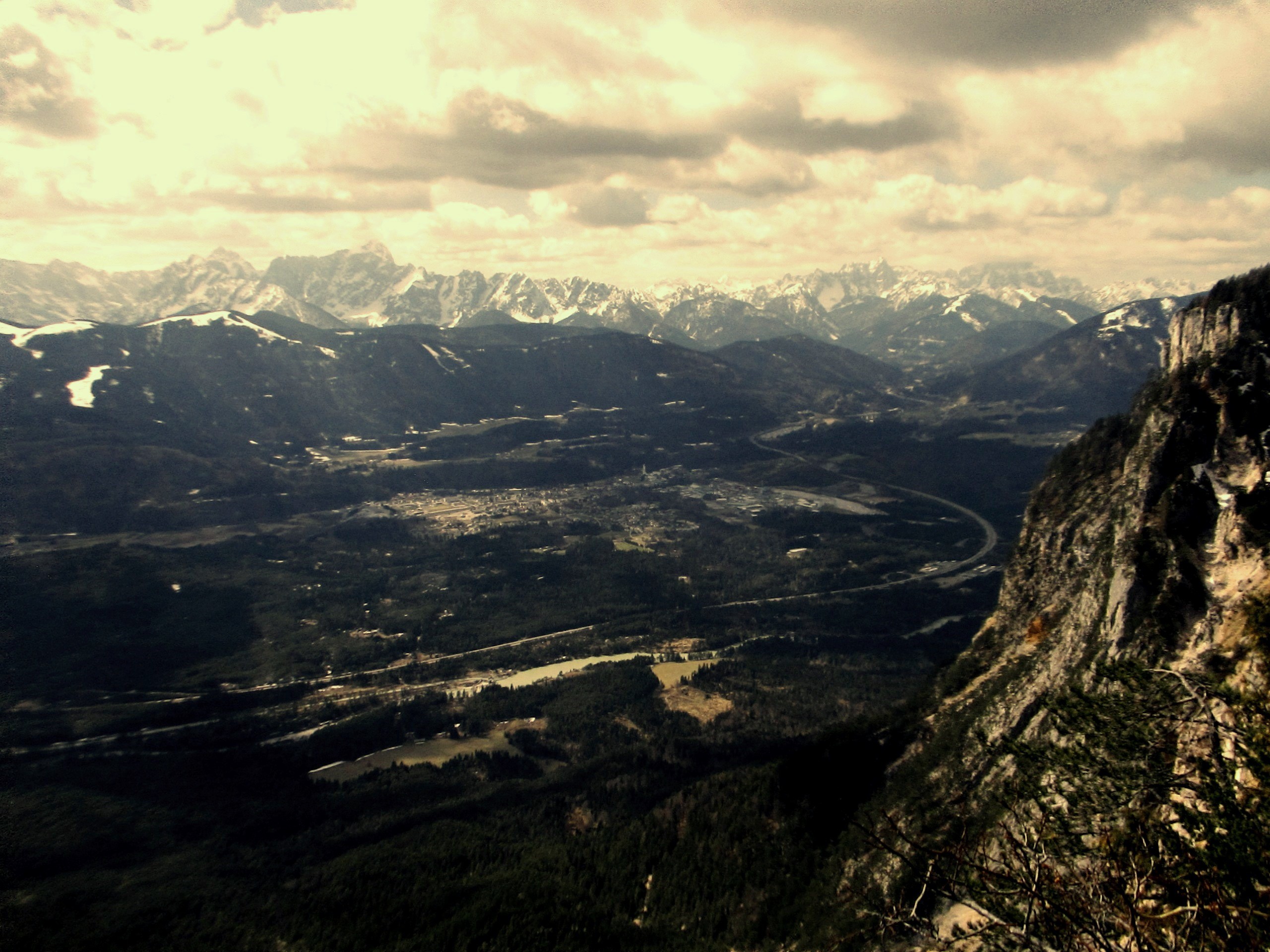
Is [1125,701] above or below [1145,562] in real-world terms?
above

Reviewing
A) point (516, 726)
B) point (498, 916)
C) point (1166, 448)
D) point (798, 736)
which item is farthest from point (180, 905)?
point (1166, 448)

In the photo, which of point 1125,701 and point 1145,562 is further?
point 1145,562

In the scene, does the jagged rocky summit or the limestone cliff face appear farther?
the limestone cliff face

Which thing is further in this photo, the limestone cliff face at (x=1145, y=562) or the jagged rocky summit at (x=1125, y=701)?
the limestone cliff face at (x=1145, y=562)
